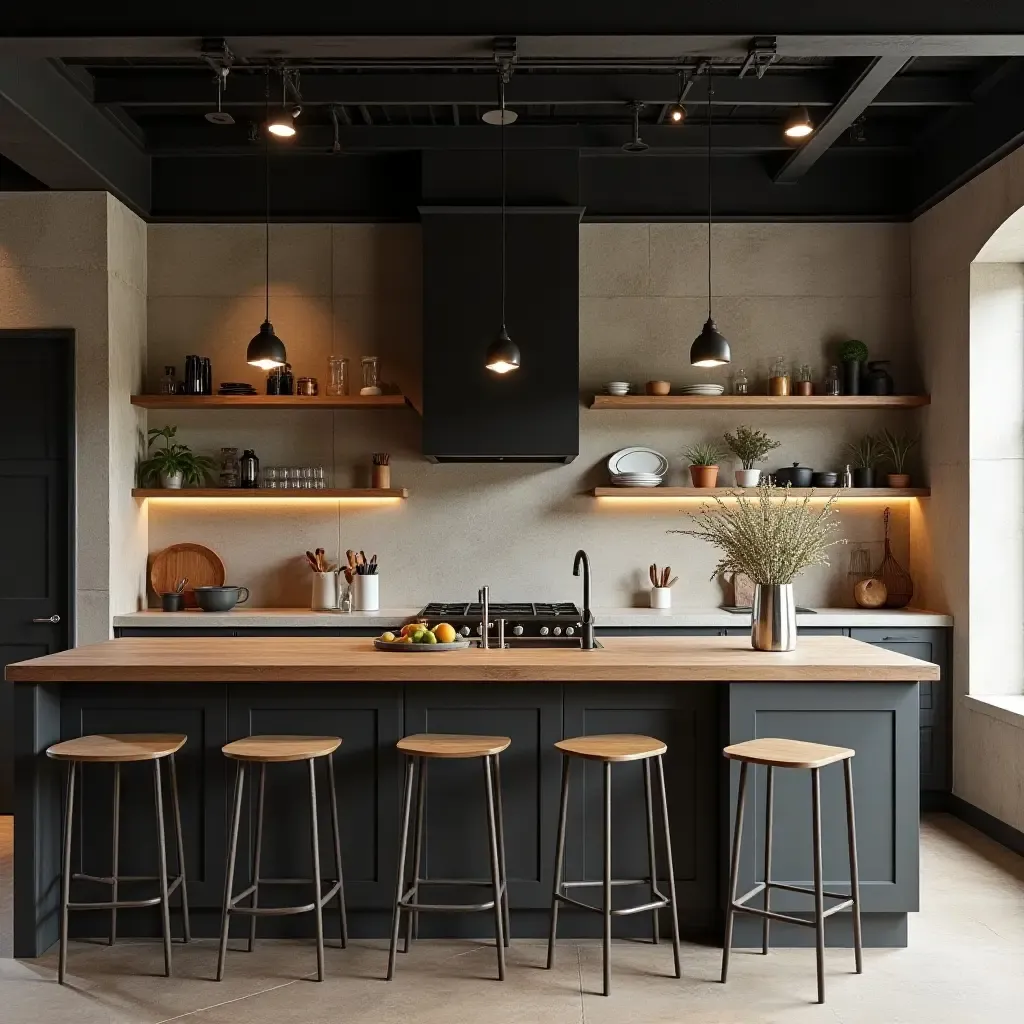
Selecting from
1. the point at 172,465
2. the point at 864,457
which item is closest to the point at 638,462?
the point at 864,457

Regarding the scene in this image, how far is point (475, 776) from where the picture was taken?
3.93 m

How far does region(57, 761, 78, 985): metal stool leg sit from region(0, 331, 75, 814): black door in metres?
2.13

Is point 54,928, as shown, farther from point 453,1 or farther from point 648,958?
point 453,1

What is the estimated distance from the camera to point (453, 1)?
149 inches

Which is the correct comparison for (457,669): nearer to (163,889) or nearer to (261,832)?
(261,832)

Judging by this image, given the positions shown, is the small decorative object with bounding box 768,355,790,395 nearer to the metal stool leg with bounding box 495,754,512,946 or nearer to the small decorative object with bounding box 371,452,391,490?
the small decorative object with bounding box 371,452,391,490

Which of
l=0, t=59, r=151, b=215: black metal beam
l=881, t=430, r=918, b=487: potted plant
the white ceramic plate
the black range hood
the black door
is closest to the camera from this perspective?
l=0, t=59, r=151, b=215: black metal beam

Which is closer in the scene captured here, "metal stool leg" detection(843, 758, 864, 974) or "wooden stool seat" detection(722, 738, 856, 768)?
"wooden stool seat" detection(722, 738, 856, 768)

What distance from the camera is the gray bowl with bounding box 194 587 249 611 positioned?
5914mm

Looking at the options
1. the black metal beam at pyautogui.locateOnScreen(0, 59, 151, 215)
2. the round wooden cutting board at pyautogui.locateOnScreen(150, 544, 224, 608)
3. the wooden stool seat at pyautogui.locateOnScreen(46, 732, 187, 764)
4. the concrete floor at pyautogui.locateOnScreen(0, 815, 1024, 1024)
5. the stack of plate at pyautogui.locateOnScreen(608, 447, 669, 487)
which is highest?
the black metal beam at pyautogui.locateOnScreen(0, 59, 151, 215)

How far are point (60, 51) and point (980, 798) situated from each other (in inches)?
205

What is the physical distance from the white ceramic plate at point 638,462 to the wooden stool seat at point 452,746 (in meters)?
2.89

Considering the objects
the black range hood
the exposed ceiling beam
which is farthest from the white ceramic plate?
the exposed ceiling beam

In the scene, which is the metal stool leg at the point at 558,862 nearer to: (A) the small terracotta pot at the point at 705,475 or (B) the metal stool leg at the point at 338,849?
(B) the metal stool leg at the point at 338,849
